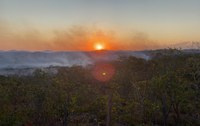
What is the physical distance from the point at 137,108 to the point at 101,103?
470cm

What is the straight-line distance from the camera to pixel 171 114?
27500 millimetres

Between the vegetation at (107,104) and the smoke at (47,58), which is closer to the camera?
the vegetation at (107,104)

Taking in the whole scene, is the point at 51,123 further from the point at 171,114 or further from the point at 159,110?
the point at 171,114

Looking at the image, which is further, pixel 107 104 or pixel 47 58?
pixel 47 58

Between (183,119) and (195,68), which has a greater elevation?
(195,68)

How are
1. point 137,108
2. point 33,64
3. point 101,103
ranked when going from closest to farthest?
1. point 101,103
2. point 137,108
3. point 33,64

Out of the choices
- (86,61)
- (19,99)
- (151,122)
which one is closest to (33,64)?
(86,61)

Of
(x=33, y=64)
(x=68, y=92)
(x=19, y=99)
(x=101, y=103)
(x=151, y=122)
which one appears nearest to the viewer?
(x=68, y=92)

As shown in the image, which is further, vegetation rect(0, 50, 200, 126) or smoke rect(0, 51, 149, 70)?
smoke rect(0, 51, 149, 70)

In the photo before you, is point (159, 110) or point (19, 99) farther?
point (19, 99)

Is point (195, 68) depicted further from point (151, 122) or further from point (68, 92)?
point (68, 92)

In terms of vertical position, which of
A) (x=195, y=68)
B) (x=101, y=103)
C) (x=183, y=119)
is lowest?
(x=183, y=119)

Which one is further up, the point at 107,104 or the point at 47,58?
the point at 47,58

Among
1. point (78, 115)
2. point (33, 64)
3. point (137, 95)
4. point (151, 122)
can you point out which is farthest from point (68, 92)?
point (33, 64)
